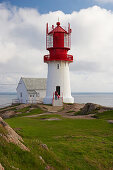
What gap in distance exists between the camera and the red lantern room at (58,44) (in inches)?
1786

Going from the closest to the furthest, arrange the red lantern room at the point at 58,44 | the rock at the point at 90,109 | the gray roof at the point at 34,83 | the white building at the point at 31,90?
1. the rock at the point at 90,109
2. the red lantern room at the point at 58,44
3. the white building at the point at 31,90
4. the gray roof at the point at 34,83

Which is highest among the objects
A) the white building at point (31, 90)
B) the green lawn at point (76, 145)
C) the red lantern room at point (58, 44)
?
the red lantern room at point (58, 44)

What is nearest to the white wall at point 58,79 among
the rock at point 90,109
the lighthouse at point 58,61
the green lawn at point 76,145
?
the lighthouse at point 58,61

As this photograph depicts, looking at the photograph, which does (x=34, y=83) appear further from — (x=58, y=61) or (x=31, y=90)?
(x=58, y=61)

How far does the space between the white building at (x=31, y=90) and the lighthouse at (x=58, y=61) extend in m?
9.94

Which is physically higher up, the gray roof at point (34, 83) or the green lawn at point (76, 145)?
the gray roof at point (34, 83)

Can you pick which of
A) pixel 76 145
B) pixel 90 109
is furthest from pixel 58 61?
pixel 76 145

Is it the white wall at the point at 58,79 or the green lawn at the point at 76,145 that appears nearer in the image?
the green lawn at the point at 76,145

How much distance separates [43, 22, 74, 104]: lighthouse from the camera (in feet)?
149

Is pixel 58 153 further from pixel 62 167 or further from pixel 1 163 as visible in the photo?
pixel 1 163

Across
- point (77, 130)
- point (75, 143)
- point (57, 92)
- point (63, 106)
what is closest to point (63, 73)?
point (57, 92)

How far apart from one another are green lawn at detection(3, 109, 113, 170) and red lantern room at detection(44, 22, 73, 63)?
89.2ft

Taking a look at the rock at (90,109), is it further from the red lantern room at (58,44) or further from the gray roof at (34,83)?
the gray roof at (34,83)

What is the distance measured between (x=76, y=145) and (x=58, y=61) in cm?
3469
